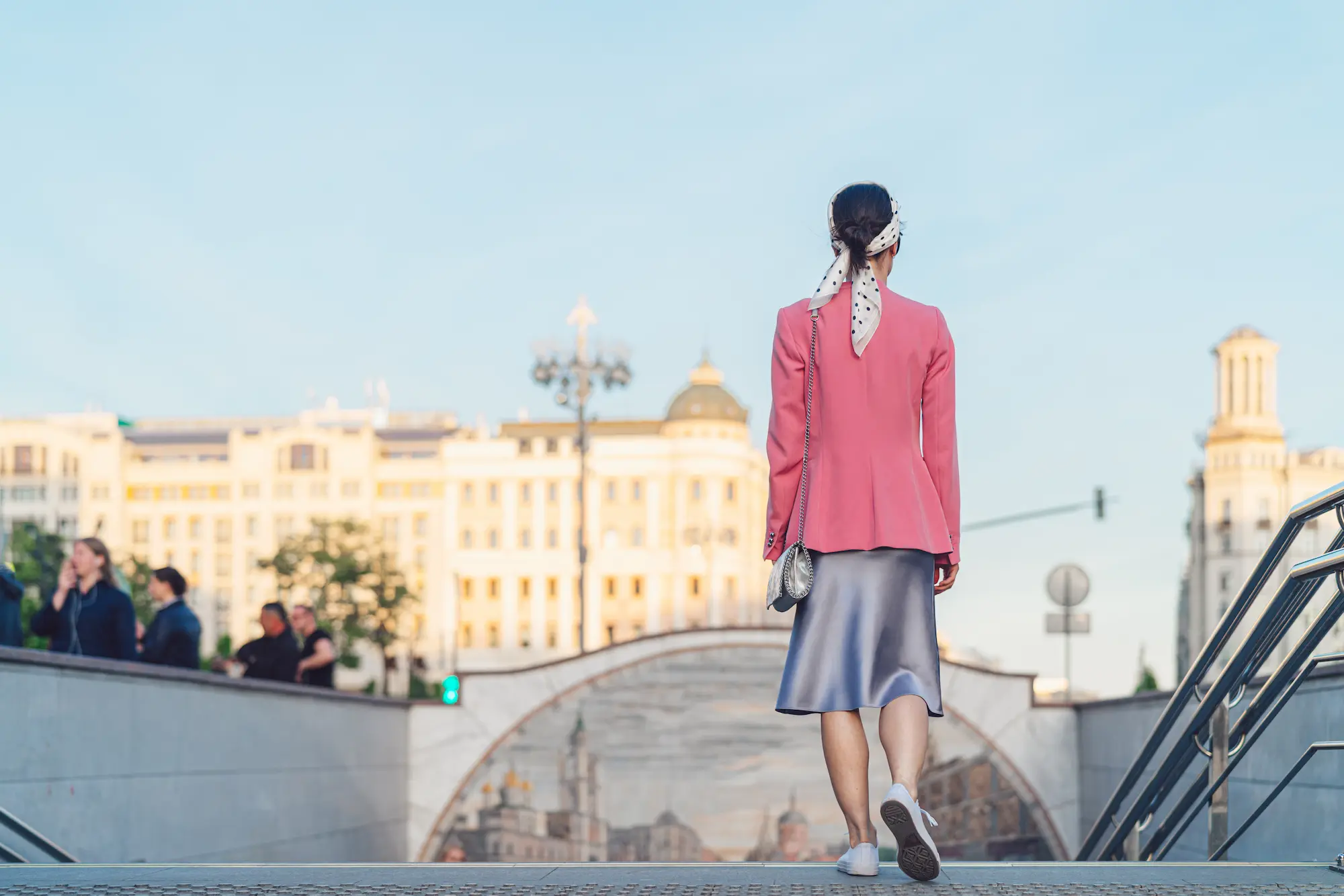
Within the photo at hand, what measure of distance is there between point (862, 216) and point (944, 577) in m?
1.15

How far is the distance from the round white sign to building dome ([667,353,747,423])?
285 feet

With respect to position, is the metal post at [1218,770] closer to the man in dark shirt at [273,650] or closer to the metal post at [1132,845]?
the metal post at [1132,845]

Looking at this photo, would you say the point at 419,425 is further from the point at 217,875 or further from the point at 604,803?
the point at 217,875

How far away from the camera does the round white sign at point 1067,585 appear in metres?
19.8

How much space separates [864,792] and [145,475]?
10866cm

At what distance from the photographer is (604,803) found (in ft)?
75.8

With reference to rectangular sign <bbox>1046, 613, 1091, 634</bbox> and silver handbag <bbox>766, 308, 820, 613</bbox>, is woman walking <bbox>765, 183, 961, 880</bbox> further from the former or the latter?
rectangular sign <bbox>1046, 613, 1091, 634</bbox>

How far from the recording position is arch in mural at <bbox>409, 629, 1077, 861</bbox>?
21.6 m

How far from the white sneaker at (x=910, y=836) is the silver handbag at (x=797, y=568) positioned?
65 cm

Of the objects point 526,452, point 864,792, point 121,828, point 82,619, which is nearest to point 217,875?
point 864,792

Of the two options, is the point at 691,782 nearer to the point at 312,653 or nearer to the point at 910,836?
the point at 312,653

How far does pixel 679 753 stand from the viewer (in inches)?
931

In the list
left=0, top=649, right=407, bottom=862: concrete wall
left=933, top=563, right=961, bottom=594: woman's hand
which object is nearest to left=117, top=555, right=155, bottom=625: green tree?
left=0, top=649, right=407, bottom=862: concrete wall

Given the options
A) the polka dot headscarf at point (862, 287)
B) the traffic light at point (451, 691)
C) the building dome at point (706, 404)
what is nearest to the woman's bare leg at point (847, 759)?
the polka dot headscarf at point (862, 287)
